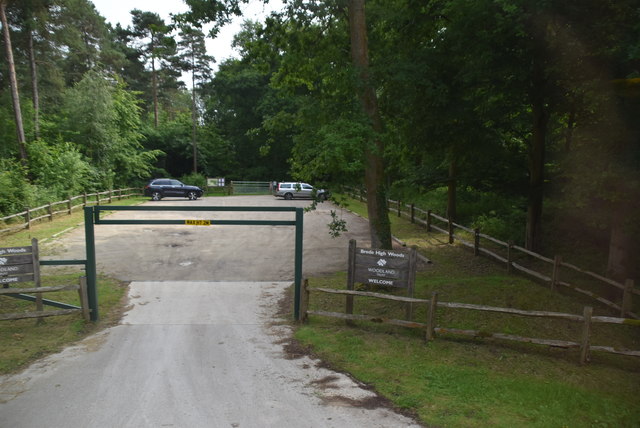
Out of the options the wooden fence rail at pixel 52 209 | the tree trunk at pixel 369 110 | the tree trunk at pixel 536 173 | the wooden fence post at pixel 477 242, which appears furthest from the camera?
the wooden fence rail at pixel 52 209

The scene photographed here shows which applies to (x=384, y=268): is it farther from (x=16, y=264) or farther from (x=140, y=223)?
(x=16, y=264)

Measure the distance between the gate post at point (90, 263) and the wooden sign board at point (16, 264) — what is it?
1025mm

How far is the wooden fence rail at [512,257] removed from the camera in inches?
353

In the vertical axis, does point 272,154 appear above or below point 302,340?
above

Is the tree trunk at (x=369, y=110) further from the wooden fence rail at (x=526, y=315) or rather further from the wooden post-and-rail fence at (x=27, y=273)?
the wooden post-and-rail fence at (x=27, y=273)

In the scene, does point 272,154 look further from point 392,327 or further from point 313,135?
point 392,327

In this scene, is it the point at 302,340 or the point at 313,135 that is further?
the point at 313,135

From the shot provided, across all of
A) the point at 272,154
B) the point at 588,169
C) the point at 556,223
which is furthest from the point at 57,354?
the point at 272,154

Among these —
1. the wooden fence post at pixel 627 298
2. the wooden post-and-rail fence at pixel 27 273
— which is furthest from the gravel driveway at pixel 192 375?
the wooden fence post at pixel 627 298

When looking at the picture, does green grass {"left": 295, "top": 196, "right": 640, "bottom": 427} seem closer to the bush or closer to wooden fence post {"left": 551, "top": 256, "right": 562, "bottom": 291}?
wooden fence post {"left": 551, "top": 256, "right": 562, "bottom": 291}

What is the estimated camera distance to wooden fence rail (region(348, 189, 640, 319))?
29.5 feet

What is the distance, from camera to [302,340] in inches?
311

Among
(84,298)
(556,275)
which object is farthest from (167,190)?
(556,275)

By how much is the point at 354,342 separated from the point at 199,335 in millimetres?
2891
